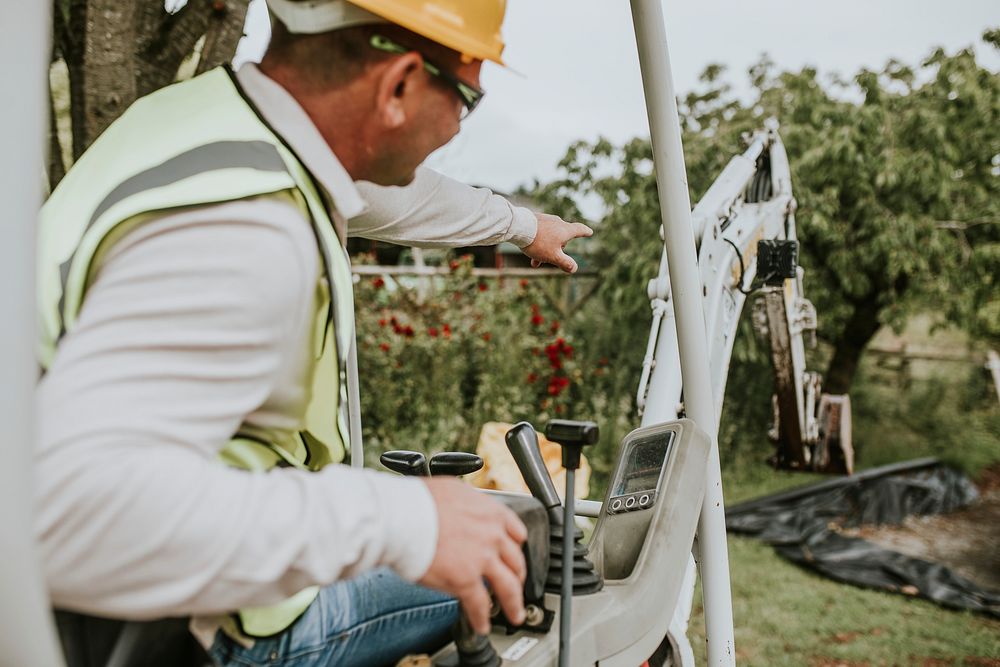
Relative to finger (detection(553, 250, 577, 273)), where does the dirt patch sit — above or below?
below

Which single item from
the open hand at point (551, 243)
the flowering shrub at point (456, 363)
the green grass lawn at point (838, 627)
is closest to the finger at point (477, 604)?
the open hand at point (551, 243)

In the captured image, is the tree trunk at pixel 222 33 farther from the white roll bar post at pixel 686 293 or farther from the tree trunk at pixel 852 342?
the tree trunk at pixel 852 342

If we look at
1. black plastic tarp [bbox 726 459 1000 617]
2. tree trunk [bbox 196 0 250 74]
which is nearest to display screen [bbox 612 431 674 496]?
tree trunk [bbox 196 0 250 74]

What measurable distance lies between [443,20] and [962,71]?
649 cm

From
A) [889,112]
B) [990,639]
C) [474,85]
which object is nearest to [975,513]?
[990,639]

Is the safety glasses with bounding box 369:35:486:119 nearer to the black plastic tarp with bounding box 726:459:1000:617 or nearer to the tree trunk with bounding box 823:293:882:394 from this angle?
the black plastic tarp with bounding box 726:459:1000:617

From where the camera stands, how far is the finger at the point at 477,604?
875mm

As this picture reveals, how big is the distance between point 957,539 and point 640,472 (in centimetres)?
476

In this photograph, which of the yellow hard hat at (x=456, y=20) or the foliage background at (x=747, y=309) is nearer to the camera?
the yellow hard hat at (x=456, y=20)

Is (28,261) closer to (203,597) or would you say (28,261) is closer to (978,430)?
(203,597)

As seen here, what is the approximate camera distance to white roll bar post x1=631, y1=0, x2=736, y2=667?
5.44ft

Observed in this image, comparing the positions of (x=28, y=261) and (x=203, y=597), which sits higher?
(x=28, y=261)

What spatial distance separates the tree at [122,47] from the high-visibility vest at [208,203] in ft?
5.74

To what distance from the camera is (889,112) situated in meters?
6.36
